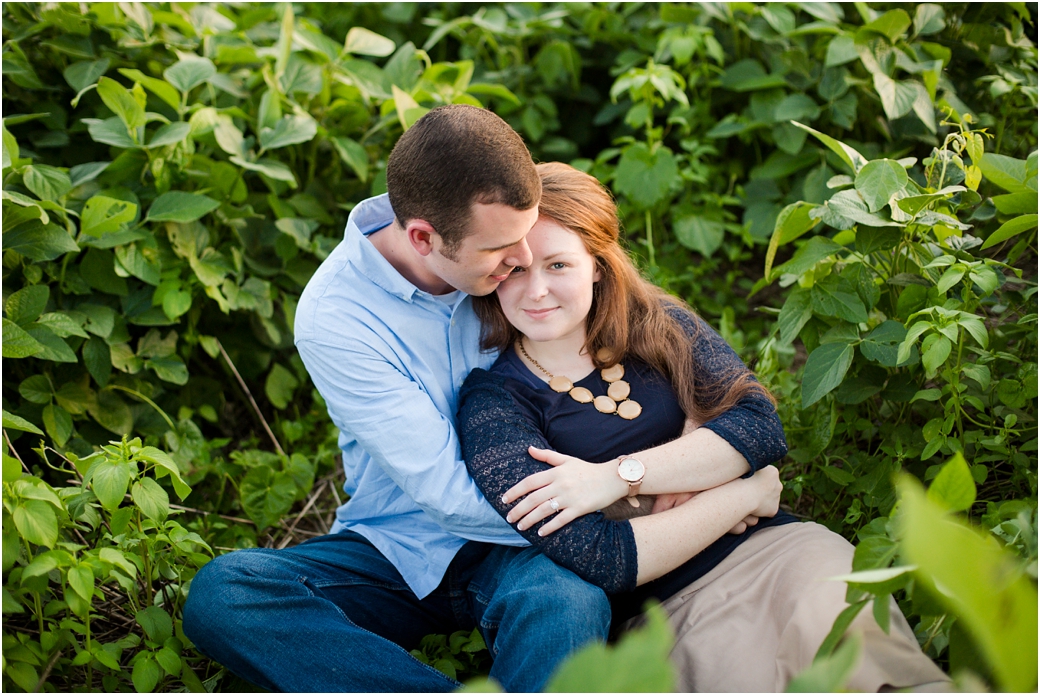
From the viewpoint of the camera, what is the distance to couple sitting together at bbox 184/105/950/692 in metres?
1.62

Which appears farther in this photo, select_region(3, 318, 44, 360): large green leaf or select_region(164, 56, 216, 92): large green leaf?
select_region(164, 56, 216, 92): large green leaf

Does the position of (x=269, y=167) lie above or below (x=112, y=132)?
below

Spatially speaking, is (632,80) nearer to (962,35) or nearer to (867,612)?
(962,35)

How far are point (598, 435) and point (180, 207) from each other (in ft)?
4.41

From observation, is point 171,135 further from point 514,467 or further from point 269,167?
point 514,467

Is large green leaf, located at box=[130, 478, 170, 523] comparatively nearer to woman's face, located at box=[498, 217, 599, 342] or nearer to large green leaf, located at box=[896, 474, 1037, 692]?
woman's face, located at box=[498, 217, 599, 342]

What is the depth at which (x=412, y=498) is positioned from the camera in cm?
176

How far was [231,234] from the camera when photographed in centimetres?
267

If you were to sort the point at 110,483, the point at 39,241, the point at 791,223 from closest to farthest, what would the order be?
the point at 110,483 < the point at 791,223 < the point at 39,241

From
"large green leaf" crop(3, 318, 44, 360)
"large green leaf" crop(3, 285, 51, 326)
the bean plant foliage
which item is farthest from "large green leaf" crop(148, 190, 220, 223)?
"large green leaf" crop(3, 318, 44, 360)

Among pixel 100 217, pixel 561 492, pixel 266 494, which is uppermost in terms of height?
pixel 100 217

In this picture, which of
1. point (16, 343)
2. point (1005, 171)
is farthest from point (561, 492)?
point (16, 343)

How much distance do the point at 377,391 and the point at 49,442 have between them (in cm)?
114

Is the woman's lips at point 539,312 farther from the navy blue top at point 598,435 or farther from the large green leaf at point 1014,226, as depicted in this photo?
the large green leaf at point 1014,226
